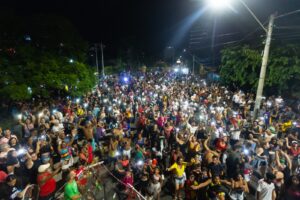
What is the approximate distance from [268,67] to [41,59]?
1567 cm

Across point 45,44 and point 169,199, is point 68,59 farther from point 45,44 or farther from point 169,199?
point 169,199

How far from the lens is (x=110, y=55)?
5419cm

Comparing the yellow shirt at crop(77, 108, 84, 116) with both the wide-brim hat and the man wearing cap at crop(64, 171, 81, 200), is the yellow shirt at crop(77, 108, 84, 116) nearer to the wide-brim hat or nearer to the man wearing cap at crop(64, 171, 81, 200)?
the wide-brim hat

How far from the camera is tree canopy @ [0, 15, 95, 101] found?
44.2 feet

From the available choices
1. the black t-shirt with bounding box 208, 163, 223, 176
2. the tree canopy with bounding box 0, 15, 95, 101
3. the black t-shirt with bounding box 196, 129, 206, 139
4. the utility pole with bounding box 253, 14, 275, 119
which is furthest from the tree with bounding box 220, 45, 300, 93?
the tree canopy with bounding box 0, 15, 95, 101

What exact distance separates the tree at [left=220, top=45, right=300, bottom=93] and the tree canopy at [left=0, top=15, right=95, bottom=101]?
11684 mm

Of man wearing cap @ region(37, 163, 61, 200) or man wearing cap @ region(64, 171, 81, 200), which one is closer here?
man wearing cap @ region(64, 171, 81, 200)

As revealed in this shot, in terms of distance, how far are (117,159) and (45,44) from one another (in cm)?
1239

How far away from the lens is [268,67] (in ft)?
53.3

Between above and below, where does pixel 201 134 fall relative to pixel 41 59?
below

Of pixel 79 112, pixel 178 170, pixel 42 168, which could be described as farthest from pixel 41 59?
pixel 178 170

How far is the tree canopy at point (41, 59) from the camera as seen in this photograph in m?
13.5

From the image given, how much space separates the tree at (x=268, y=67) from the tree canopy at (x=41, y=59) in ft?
38.3

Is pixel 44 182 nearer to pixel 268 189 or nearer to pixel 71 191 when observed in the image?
pixel 71 191
